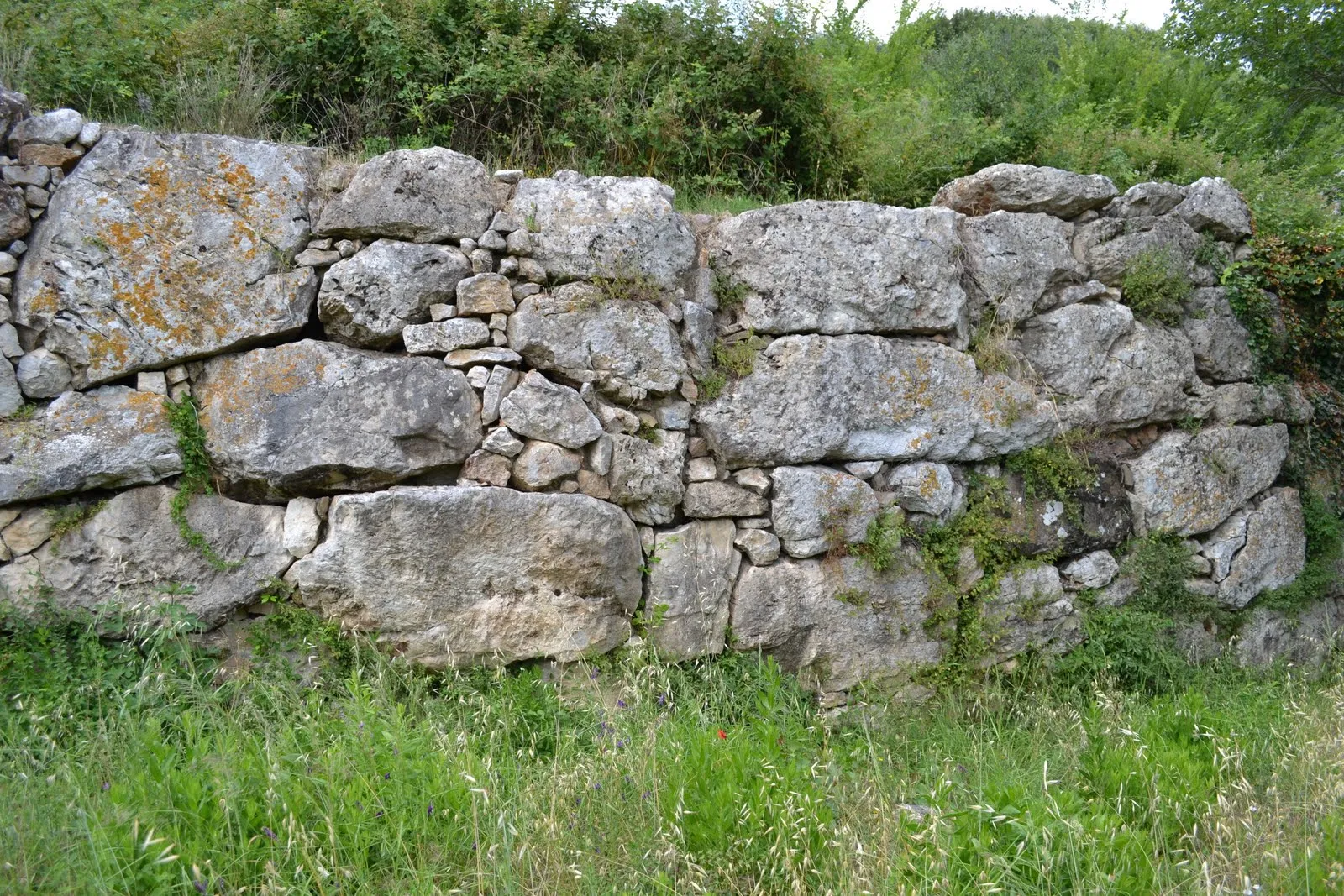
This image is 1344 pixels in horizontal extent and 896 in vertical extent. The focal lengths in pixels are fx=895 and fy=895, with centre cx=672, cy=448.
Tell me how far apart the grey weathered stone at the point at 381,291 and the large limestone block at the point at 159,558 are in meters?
1.01

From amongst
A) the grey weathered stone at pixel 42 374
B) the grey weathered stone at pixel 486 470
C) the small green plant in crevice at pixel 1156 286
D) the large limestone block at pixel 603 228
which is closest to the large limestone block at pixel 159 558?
the grey weathered stone at pixel 42 374

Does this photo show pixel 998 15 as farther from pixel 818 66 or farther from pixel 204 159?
pixel 204 159

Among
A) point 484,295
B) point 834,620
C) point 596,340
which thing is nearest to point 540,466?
point 596,340

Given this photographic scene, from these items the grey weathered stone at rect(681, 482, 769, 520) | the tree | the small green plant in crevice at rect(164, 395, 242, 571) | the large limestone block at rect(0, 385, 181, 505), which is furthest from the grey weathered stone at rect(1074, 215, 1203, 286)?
the large limestone block at rect(0, 385, 181, 505)

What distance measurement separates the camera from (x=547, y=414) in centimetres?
458

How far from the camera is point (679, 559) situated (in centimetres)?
477

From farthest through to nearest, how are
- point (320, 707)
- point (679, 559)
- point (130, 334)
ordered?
1. point (679, 559)
2. point (130, 334)
3. point (320, 707)

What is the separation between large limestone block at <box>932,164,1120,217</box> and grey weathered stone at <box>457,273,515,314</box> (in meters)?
3.12

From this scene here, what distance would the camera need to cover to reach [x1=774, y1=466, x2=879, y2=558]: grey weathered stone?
4863 millimetres

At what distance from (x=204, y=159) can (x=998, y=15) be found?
55.6 ft

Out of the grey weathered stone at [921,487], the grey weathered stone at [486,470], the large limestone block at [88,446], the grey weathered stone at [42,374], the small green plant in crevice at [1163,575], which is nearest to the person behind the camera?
the large limestone block at [88,446]

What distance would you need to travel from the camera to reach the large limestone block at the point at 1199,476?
220 inches

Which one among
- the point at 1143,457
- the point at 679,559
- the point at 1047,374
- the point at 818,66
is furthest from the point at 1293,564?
the point at 818,66

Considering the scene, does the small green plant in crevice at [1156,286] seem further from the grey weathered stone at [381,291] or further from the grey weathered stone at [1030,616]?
the grey weathered stone at [381,291]
